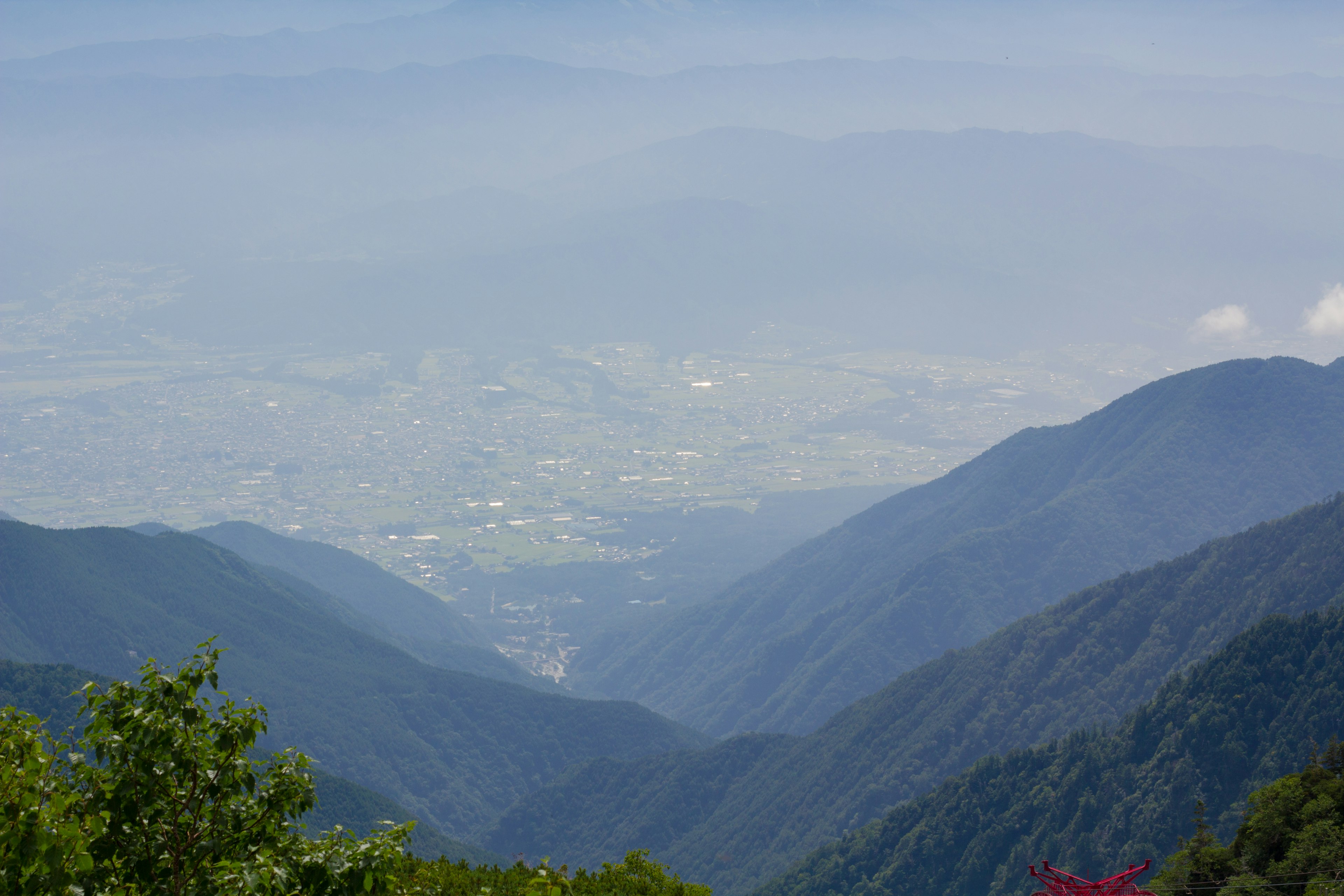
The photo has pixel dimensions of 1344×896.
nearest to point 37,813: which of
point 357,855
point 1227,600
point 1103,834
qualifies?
point 357,855

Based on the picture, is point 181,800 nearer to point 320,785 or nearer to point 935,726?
point 320,785

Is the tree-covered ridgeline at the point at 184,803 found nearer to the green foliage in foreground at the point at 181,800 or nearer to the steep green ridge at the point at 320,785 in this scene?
the green foliage in foreground at the point at 181,800

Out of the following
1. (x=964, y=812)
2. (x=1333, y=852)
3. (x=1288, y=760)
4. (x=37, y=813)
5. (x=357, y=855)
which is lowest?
(x=964, y=812)

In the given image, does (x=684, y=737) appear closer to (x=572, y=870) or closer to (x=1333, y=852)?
(x=572, y=870)

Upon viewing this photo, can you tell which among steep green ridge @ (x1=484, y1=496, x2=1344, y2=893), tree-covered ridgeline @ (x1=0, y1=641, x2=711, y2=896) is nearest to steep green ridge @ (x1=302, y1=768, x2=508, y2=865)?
steep green ridge @ (x1=484, y1=496, x2=1344, y2=893)

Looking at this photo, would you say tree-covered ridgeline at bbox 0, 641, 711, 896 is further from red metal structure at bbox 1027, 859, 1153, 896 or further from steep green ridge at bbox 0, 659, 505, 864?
steep green ridge at bbox 0, 659, 505, 864

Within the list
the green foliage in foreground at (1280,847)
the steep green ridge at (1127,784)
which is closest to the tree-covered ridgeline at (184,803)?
the green foliage in foreground at (1280,847)
